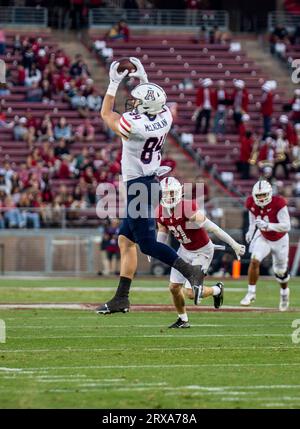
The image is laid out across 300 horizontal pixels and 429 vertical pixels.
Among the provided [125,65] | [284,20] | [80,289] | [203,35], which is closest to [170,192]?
[125,65]

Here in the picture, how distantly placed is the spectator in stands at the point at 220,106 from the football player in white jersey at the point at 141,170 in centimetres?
2086

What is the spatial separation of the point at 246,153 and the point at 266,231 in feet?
47.3

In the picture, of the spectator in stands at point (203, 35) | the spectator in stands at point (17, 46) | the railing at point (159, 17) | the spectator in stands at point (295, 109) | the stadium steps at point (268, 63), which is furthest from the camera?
the spectator in stands at point (203, 35)

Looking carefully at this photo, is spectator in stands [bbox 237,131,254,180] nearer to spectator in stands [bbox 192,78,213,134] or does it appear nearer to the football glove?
spectator in stands [bbox 192,78,213,134]

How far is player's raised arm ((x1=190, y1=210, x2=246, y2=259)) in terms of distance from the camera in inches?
525

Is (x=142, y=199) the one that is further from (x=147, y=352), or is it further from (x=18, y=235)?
(x=18, y=235)

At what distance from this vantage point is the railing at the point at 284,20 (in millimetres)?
39188

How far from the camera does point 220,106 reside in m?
33.8

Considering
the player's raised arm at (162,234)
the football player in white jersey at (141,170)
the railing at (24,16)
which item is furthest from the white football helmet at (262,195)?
the railing at (24,16)

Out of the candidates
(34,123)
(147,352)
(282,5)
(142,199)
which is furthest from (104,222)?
(147,352)

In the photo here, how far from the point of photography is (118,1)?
39125mm

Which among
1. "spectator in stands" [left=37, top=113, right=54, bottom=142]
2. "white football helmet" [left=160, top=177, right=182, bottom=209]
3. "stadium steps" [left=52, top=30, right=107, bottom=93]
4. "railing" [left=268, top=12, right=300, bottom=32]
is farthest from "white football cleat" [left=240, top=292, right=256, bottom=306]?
"railing" [left=268, top=12, right=300, bottom=32]

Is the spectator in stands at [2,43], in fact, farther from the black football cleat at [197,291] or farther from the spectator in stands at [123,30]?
the black football cleat at [197,291]

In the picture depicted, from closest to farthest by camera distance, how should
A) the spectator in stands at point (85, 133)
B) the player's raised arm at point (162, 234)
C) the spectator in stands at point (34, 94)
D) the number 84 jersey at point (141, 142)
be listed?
the number 84 jersey at point (141, 142) → the player's raised arm at point (162, 234) → the spectator in stands at point (85, 133) → the spectator in stands at point (34, 94)
